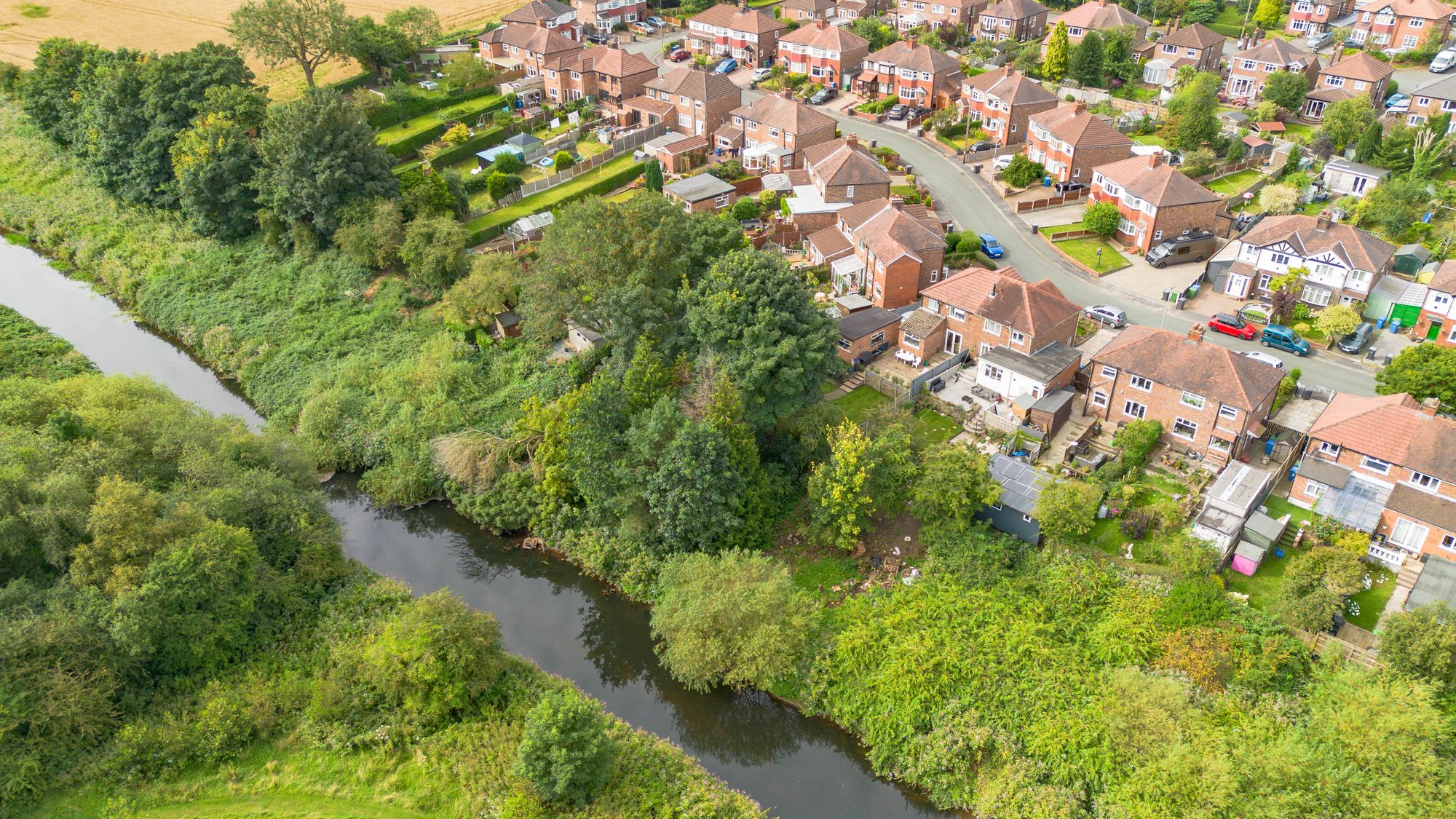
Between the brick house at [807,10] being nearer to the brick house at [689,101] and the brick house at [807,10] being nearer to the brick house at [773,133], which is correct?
the brick house at [689,101]

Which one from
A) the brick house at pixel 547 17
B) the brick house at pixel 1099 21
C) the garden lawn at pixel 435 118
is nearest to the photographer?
the garden lawn at pixel 435 118

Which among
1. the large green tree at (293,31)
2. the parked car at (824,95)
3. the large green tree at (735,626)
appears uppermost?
the large green tree at (293,31)

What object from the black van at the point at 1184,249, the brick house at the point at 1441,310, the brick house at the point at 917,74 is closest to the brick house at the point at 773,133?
the brick house at the point at 917,74

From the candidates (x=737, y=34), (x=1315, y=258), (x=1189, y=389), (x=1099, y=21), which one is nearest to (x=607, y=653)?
(x=1189, y=389)

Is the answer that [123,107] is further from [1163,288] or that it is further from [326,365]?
[1163,288]

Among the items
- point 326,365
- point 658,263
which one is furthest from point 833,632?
point 326,365

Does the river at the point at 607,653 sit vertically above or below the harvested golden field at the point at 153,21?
below
